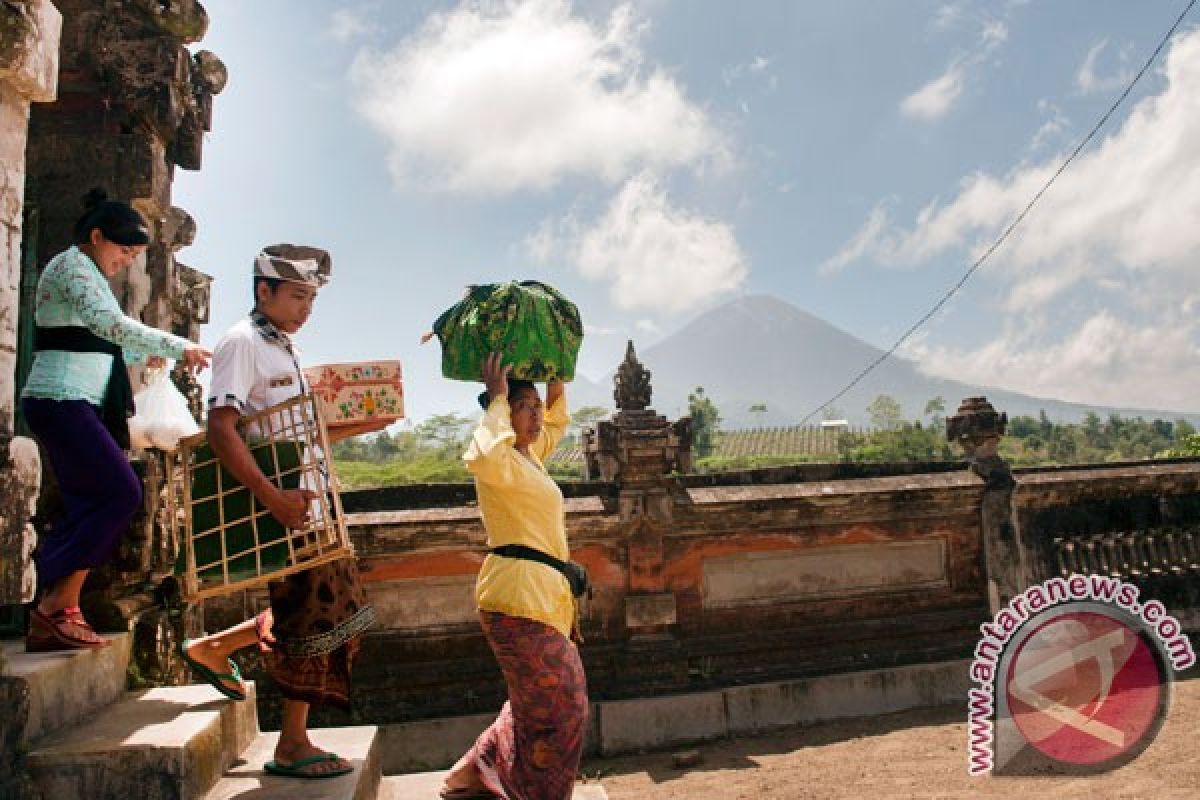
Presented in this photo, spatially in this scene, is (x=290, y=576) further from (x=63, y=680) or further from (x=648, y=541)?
A: (x=648, y=541)

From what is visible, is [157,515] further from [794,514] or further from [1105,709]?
[1105,709]

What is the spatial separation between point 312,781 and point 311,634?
568 mm

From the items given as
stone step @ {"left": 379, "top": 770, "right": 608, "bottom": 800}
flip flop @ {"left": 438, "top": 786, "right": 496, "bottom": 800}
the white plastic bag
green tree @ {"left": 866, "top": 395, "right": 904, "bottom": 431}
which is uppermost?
green tree @ {"left": 866, "top": 395, "right": 904, "bottom": 431}

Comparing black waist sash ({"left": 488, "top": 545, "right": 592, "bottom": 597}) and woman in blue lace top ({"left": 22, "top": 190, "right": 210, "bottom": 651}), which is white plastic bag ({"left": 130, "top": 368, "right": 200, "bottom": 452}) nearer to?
woman in blue lace top ({"left": 22, "top": 190, "right": 210, "bottom": 651})

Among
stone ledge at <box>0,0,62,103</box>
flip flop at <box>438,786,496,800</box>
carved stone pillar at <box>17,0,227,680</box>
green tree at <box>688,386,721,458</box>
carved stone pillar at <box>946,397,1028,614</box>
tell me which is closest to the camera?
stone ledge at <box>0,0,62,103</box>

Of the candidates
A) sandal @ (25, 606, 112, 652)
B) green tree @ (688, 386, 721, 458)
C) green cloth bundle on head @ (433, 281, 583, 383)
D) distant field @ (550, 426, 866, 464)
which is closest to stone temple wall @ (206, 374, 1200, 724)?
sandal @ (25, 606, 112, 652)

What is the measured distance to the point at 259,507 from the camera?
309 centimetres

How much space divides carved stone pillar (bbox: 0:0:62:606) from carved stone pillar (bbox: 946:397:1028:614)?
7.45 metres

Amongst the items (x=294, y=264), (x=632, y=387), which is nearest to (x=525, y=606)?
(x=294, y=264)

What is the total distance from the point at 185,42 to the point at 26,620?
3.19m

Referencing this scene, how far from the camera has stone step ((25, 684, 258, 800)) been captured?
250 cm

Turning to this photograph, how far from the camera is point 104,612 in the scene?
3586 mm

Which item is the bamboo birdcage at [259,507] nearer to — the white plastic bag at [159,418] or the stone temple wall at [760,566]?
the white plastic bag at [159,418]

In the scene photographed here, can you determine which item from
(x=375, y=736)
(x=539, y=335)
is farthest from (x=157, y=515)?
(x=539, y=335)
